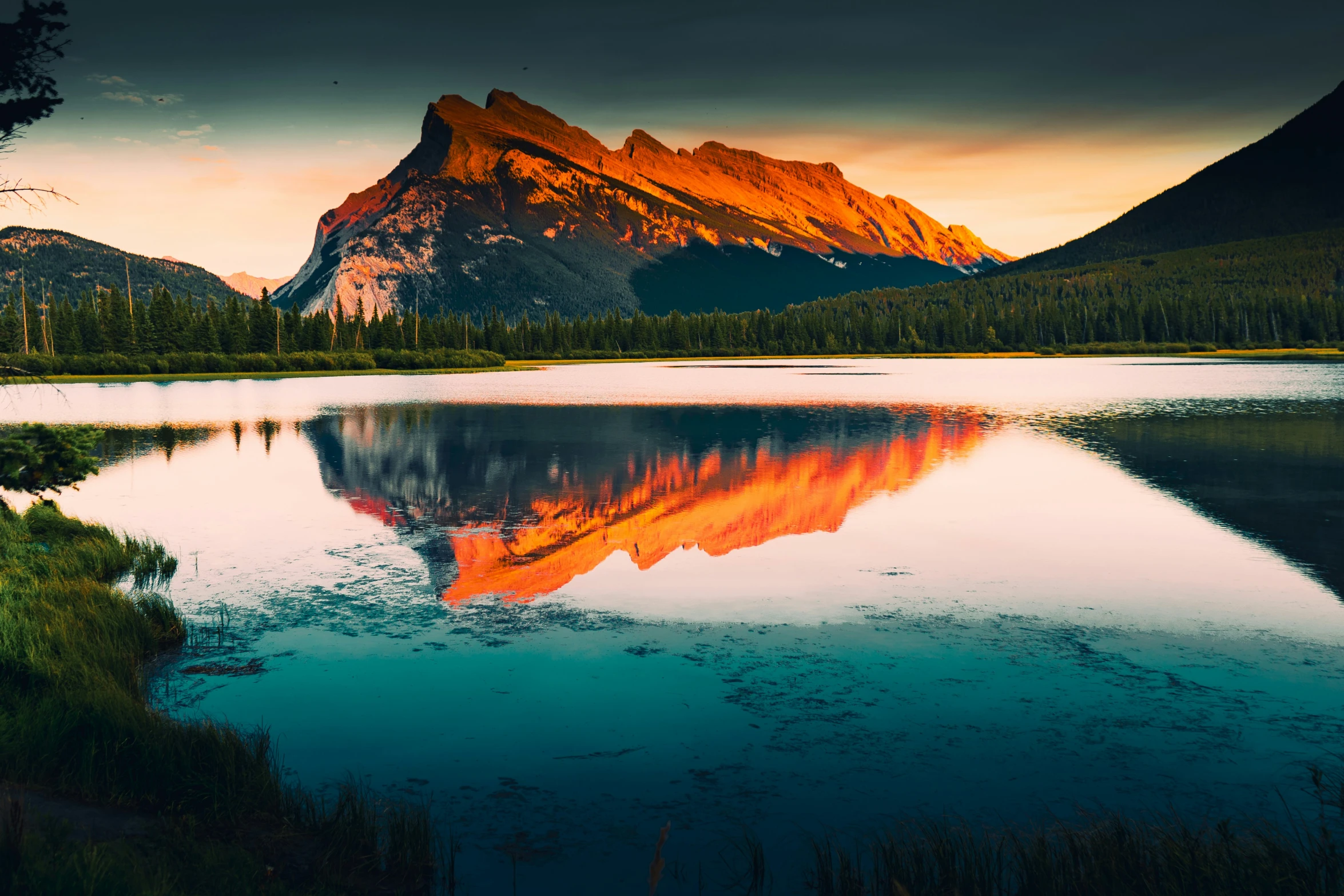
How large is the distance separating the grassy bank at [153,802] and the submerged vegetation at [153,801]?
0.01 metres

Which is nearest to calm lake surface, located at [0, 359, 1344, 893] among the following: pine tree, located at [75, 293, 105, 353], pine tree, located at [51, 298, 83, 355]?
pine tree, located at [75, 293, 105, 353]

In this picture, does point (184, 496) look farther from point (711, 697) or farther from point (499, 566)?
point (711, 697)

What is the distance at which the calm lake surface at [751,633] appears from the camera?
29.4ft

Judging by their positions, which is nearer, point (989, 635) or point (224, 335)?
point (989, 635)

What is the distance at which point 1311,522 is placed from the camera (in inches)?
875

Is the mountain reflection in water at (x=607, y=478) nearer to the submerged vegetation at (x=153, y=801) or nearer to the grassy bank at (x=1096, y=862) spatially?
the submerged vegetation at (x=153, y=801)

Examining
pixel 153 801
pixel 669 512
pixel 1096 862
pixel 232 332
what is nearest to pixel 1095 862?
pixel 1096 862

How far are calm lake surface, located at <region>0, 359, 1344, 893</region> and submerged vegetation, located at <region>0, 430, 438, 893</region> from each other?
63 centimetres

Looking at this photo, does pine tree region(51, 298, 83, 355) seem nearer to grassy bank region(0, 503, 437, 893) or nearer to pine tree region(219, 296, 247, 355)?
pine tree region(219, 296, 247, 355)

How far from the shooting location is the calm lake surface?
8961 mm

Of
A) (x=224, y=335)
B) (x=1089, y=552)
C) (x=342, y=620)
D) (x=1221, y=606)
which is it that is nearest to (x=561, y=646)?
A: (x=342, y=620)

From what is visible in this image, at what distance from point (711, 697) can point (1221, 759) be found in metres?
5.49

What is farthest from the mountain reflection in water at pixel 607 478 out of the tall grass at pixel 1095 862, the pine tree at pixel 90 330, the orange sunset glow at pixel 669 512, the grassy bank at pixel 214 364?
the pine tree at pixel 90 330

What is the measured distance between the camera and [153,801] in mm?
8508
